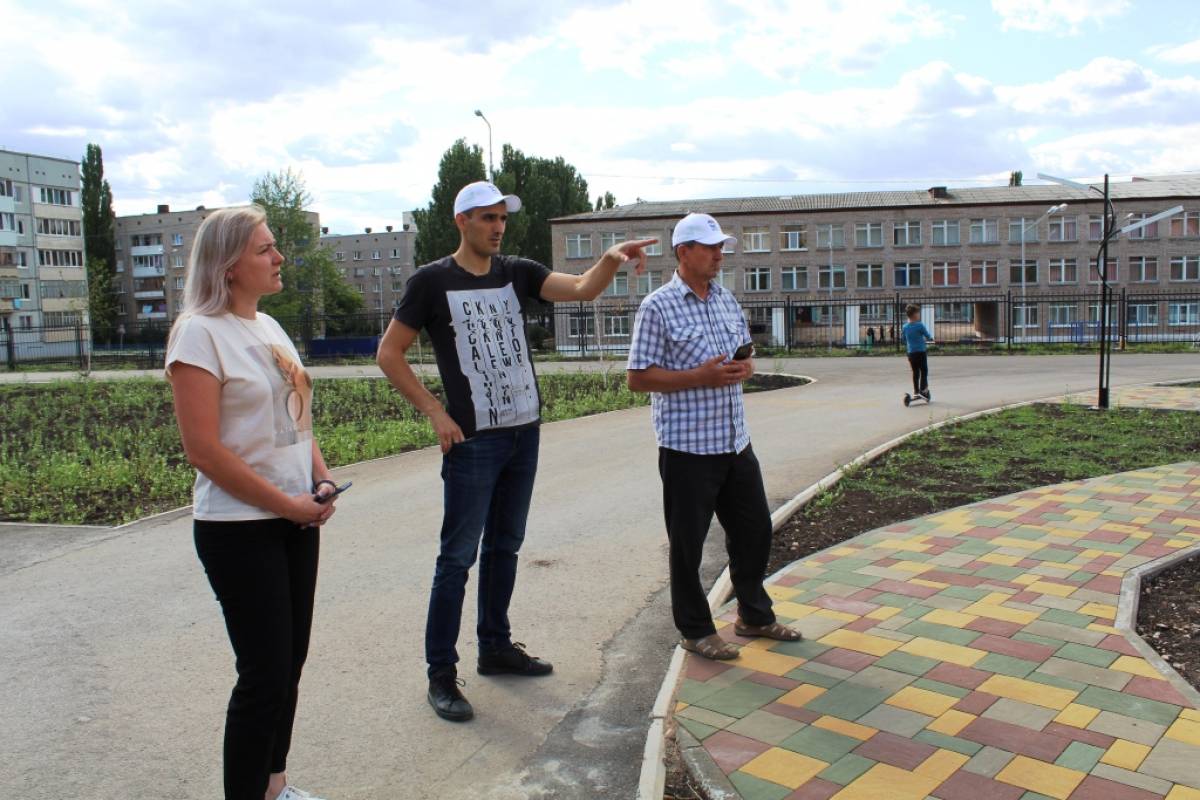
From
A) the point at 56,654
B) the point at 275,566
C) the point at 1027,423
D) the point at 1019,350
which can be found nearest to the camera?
the point at 275,566

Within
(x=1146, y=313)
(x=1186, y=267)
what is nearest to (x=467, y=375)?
(x=1146, y=313)

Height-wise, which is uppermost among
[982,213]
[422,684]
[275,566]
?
[982,213]

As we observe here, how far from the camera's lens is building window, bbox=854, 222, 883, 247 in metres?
59.5

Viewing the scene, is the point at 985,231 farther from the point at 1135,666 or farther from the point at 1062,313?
the point at 1135,666

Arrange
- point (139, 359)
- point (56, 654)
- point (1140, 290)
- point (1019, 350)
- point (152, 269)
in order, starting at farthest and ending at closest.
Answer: point (152, 269), point (1140, 290), point (139, 359), point (1019, 350), point (56, 654)

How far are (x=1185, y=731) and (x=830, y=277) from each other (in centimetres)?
5872

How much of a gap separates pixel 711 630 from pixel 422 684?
50.0 inches

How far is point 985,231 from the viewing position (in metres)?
58.2

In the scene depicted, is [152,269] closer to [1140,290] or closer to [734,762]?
[1140,290]

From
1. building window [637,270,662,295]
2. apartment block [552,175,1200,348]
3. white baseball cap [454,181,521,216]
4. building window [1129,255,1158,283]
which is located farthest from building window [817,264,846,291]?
white baseball cap [454,181,521,216]

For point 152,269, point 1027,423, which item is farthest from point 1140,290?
point 152,269

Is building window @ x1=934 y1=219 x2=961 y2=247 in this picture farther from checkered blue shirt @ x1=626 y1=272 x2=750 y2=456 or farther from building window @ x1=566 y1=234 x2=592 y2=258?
checkered blue shirt @ x1=626 y1=272 x2=750 y2=456

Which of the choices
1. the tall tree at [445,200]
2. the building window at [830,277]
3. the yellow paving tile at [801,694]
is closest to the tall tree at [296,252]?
the tall tree at [445,200]

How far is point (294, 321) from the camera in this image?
44875 mm
